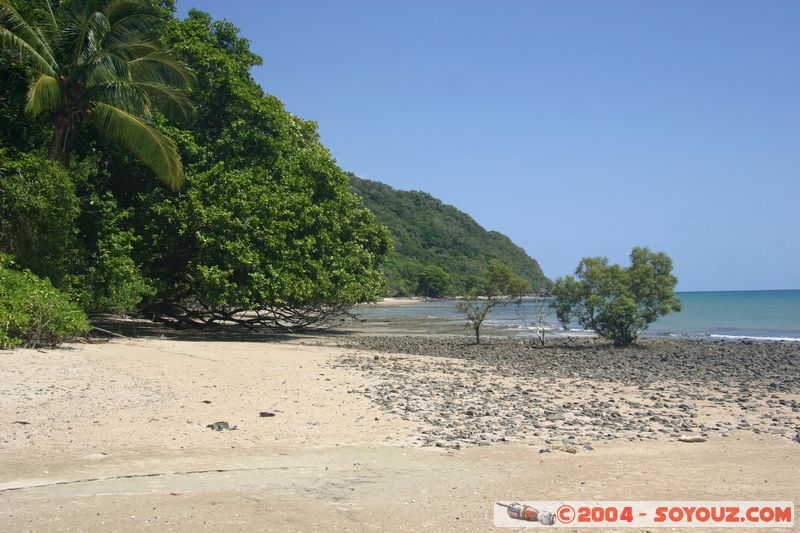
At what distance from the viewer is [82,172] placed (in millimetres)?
18594

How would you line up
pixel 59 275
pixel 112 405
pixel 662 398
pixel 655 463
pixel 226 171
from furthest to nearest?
pixel 226 171
pixel 59 275
pixel 662 398
pixel 112 405
pixel 655 463

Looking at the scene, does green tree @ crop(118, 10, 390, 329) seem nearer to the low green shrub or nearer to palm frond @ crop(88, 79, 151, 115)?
palm frond @ crop(88, 79, 151, 115)

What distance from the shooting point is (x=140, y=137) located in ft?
53.4

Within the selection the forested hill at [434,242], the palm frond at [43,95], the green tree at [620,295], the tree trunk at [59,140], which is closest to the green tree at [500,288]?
the green tree at [620,295]

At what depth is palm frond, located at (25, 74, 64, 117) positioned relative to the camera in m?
14.5

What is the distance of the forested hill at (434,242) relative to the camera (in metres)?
115

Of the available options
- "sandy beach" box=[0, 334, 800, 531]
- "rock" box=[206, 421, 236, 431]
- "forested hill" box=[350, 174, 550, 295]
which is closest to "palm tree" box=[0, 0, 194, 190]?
"sandy beach" box=[0, 334, 800, 531]

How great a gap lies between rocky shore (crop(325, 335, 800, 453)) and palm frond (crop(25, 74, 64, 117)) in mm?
9021

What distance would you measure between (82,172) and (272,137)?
6.91 m

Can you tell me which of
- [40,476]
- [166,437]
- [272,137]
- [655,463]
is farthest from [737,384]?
[272,137]

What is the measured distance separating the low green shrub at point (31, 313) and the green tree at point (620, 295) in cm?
1825

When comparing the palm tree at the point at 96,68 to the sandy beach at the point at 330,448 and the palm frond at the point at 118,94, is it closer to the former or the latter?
the palm frond at the point at 118,94

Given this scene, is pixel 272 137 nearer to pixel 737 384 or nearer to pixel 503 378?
pixel 503 378

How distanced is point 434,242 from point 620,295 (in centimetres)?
10391
